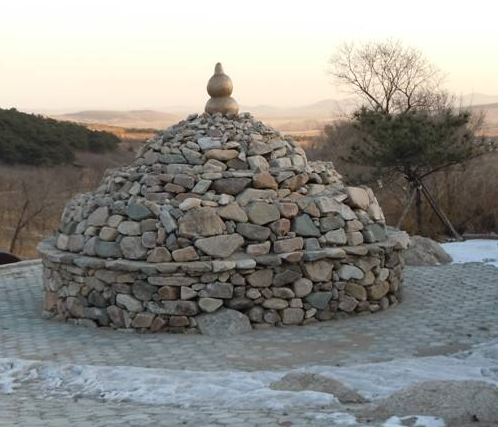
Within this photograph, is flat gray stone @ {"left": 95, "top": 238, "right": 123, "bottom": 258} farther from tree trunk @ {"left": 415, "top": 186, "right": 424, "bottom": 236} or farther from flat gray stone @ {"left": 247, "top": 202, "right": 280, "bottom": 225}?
Answer: tree trunk @ {"left": 415, "top": 186, "right": 424, "bottom": 236}

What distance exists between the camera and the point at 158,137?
352 inches

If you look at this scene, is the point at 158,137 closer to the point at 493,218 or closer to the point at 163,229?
the point at 163,229

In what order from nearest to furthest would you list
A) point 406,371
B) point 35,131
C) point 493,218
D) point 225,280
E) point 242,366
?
point 406,371 < point 242,366 < point 225,280 < point 493,218 < point 35,131

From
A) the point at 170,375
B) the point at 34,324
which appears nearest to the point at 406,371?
the point at 170,375

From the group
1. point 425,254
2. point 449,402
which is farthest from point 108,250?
point 425,254

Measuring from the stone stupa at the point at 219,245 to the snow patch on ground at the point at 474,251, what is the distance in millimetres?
4274

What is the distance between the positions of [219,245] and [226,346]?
1190 mm

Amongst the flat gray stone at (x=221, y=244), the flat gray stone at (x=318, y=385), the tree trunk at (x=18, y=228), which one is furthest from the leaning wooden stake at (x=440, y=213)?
the tree trunk at (x=18, y=228)

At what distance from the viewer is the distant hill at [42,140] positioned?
87.1 ft

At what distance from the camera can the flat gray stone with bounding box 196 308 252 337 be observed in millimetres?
7238

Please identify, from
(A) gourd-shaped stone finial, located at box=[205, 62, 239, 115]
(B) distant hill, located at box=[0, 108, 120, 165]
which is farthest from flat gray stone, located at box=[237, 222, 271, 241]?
(B) distant hill, located at box=[0, 108, 120, 165]

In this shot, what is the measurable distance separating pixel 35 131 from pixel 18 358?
23181 mm

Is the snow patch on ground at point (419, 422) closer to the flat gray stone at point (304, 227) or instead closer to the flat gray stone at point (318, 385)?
the flat gray stone at point (318, 385)

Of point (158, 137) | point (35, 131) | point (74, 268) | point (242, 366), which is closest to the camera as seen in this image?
point (242, 366)
